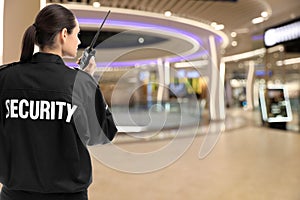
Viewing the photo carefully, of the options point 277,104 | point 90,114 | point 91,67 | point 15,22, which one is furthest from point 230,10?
point 90,114

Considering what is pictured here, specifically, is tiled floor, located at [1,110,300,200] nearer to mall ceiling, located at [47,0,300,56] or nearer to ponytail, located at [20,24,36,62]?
ponytail, located at [20,24,36,62]

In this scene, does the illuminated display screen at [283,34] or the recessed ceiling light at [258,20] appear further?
the recessed ceiling light at [258,20]

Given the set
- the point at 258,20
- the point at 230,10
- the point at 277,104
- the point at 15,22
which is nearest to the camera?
the point at 15,22

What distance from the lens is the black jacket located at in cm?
85

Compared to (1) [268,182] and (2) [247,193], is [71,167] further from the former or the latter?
(1) [268,182]

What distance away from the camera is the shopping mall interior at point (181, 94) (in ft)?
4.39

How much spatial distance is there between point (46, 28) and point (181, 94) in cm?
104

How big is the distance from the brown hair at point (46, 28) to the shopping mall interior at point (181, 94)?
5.5 inches

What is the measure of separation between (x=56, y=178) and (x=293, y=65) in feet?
Answer: 30.3

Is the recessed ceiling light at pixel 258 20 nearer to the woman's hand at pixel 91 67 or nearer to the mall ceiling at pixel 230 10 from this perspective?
the mall ceiling at pixel 230 10

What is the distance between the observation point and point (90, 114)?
2.89ft

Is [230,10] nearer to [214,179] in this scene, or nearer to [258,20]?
[258,20]

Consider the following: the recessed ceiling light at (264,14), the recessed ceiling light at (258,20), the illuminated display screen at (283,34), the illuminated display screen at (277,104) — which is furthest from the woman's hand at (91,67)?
the illuminated display screen at (277,104)

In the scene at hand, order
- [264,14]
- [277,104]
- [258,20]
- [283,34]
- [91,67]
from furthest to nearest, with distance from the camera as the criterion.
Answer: [277,104]
[258,20]
[264,14]
[283,34]
[91,67]
